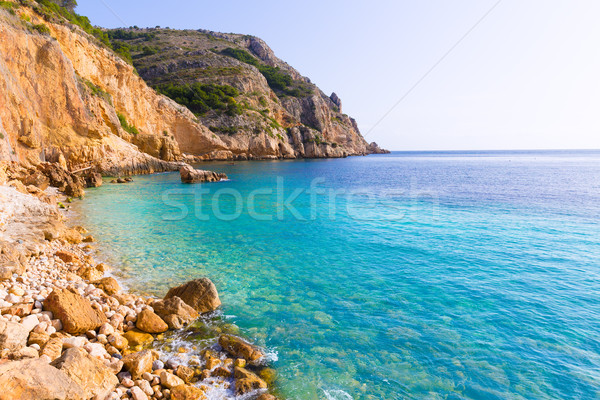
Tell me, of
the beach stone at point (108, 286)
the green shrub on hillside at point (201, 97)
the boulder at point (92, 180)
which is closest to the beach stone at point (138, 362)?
the beach stone at point (108, 286)

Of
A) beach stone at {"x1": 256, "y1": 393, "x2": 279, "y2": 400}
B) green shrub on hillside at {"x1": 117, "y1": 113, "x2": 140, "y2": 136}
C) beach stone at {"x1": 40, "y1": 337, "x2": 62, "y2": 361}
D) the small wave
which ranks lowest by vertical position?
the small wave

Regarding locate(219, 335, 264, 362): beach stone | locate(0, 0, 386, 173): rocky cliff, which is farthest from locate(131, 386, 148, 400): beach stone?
locate(0, 0, 386, 173): rocky cliff

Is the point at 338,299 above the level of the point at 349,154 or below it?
below

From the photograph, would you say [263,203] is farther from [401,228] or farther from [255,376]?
[255,376]

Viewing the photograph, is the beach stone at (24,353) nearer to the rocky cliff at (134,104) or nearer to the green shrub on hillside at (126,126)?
the rocky cliff at (134,104)

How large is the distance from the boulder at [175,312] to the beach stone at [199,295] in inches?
12.5

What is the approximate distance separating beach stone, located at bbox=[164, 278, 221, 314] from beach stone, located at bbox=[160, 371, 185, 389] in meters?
2.77

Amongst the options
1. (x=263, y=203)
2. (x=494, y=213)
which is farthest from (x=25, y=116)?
(x=494, y=213)

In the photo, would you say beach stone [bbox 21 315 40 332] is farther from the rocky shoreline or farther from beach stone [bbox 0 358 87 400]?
beach stone [bbox 0 358 87 400]

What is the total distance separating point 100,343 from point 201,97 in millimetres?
77285

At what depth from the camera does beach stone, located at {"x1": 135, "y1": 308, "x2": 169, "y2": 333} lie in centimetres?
742

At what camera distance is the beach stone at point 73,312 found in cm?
663

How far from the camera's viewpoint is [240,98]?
8444 centimetres

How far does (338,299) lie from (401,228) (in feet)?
32.3
